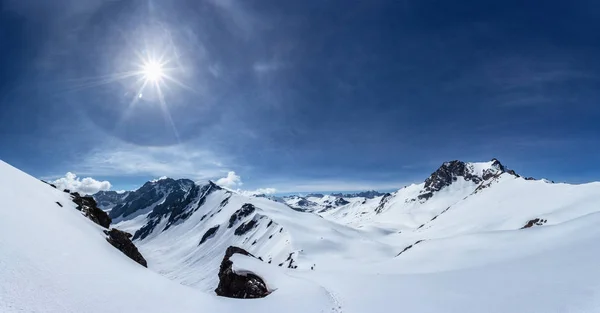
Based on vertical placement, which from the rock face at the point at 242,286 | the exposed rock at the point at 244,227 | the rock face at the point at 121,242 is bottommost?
the rock face at the point at 242,286

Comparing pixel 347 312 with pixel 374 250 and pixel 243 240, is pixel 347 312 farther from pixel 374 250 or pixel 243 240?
pixel 243 240

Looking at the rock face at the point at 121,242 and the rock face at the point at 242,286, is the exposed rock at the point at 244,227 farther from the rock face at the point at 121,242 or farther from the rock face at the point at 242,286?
the rock face at the point at 121,242

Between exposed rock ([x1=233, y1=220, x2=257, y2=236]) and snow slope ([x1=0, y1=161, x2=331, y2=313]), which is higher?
exposed rock ([x1=233, y1=220, x2=257, y2=236])

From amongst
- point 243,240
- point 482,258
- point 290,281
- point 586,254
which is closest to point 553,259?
point 586,254

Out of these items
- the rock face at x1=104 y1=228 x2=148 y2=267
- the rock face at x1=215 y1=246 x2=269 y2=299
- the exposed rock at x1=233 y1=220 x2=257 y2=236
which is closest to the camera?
the rock face at x1=215 y1=246 x2=269 y2=299

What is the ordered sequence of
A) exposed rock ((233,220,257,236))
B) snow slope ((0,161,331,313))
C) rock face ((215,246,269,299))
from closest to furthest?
snow slope ((0,161,331,313)) → rock face ((215,246,269,299)) → exposed rock ((233,220,257,236))

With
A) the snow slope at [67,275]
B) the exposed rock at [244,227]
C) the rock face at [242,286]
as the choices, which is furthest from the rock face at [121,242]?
the exposed rock at [244,227]

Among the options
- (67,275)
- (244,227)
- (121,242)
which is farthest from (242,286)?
(244,227)

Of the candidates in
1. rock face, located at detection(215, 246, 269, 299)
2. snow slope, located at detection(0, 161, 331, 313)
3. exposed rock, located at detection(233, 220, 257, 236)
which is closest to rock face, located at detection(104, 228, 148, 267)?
snow slope, located at detection(0, 161, 331, 313)

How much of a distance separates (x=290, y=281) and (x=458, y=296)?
18.6 metres

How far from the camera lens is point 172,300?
2008cm

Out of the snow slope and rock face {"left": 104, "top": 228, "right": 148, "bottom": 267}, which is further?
rock face {"left": 104, "top": 228, "right": 148, "bottom": 267}

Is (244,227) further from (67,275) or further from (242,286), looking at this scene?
(67,275)

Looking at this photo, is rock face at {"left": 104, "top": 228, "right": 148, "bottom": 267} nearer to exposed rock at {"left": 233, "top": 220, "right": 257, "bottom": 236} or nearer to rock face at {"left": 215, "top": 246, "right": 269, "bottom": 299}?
rock face at {"left": 215, "top": 246, "right": 269, "bottom": 299}
